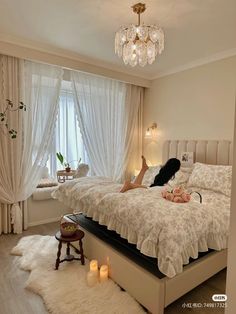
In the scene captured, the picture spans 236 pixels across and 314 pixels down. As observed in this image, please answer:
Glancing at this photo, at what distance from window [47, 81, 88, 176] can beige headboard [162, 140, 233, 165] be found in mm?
1669

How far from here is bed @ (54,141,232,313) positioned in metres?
1.60

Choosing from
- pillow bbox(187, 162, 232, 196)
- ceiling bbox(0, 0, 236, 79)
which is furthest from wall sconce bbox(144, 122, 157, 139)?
pillow bbox(187, 162, 232, 196)

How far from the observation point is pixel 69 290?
1911mm

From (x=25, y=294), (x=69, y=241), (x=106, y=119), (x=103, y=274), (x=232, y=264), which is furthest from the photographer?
(x=106, y=119)

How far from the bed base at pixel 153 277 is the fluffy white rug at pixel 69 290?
0.33ft

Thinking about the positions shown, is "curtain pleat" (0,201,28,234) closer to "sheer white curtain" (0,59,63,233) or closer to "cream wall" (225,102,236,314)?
"sheer white curtain" (0,59,63,233)

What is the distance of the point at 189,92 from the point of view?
374 cm

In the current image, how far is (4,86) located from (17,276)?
7.76 feet

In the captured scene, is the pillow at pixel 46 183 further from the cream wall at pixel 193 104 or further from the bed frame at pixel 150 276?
the cream wall at pixel 193 104

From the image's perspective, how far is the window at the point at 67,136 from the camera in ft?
13.7

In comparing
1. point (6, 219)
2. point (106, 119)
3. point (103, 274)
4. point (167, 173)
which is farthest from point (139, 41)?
point (6, 219)

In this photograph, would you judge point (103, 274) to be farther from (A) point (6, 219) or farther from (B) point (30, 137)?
(B) point (30, 137)

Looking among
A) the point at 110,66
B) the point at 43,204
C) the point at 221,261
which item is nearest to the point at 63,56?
the point at 110,66

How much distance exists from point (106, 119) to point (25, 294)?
295cm
